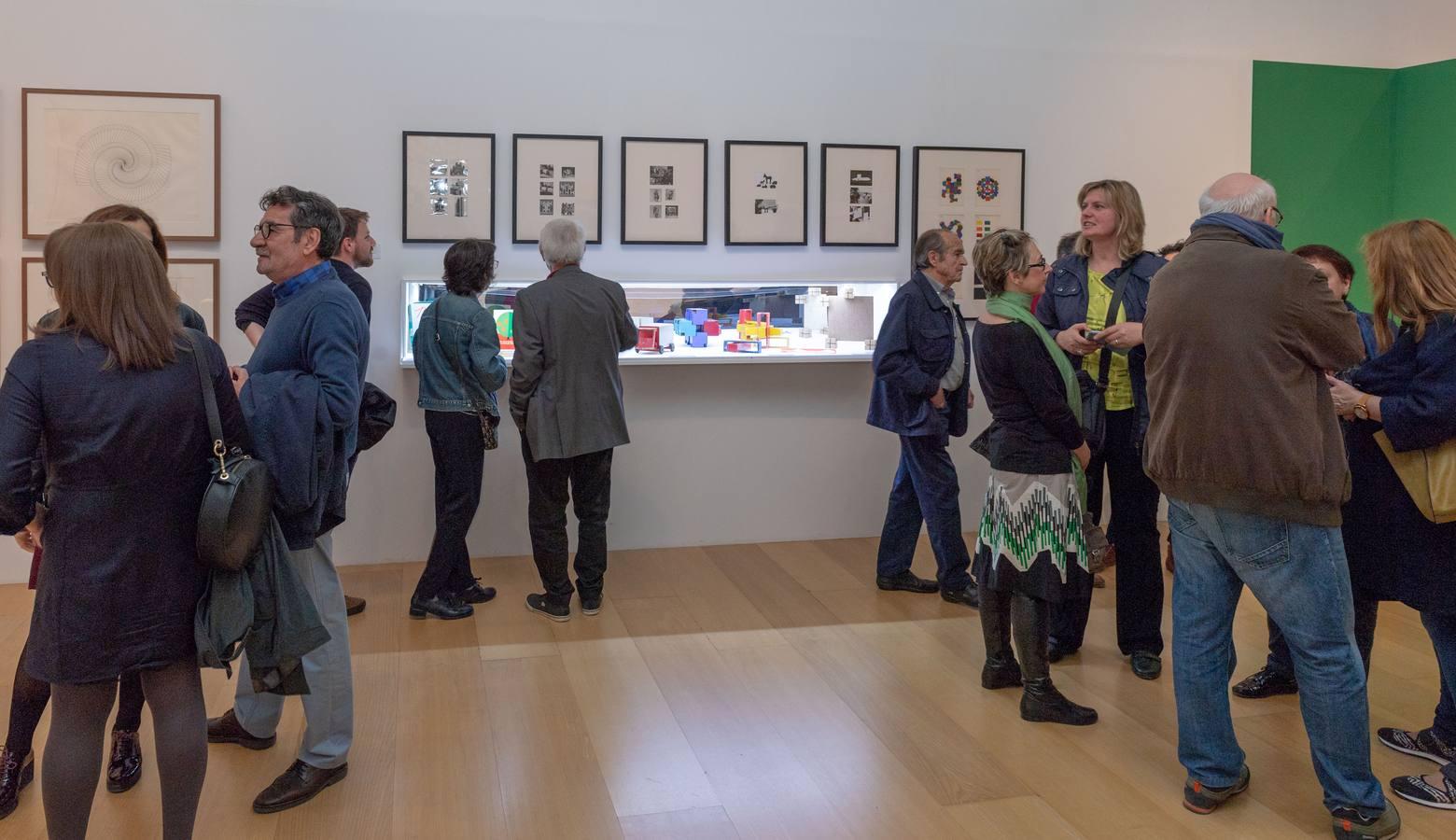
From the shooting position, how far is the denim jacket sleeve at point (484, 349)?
4.73 m

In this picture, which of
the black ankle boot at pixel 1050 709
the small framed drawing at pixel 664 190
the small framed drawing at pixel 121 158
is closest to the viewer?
the black ankle boot at pixel 1050 709

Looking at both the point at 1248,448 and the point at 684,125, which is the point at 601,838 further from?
the point at 684,125

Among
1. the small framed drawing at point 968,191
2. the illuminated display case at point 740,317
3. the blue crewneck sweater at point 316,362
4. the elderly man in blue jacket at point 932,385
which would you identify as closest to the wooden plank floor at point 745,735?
the elderly man in blue jacket at point 932,385

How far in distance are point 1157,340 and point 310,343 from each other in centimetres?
218

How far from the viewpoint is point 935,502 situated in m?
5.00

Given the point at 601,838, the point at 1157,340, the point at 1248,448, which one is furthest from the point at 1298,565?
the point at 601,838

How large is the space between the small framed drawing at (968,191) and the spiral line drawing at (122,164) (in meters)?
3.71

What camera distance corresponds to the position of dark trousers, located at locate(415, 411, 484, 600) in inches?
190

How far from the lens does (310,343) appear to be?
9.83ft

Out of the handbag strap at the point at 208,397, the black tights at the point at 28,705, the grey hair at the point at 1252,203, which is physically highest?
the grey hair at the point at 1252,203

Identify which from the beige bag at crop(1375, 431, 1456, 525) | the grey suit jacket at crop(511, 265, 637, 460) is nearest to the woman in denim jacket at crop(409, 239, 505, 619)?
the grey suit jacket at crop(511, 265, 637, 460)

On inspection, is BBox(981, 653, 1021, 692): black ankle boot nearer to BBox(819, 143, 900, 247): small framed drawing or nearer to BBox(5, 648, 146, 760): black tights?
BBox(5, 648, 146, 760): black tights

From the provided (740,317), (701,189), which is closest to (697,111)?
(701,189)

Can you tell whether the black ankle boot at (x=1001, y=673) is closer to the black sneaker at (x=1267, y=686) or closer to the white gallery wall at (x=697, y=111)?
the black sneaker at (x=1267, y=686)
